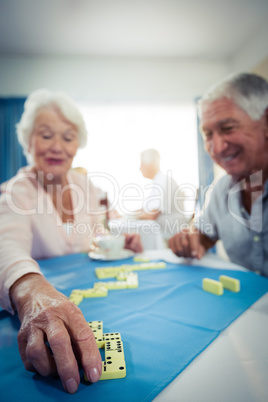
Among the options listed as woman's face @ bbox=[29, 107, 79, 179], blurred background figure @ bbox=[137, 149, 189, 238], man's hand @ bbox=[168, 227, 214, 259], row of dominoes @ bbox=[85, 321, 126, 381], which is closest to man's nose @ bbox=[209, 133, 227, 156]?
man's hand @ bbox=[168, 227, 214, 259]

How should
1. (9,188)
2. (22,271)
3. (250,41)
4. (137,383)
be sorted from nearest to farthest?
(137,383), (22,271), (9,188), (250,41)

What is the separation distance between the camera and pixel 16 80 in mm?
3732

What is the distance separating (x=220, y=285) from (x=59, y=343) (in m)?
0.46

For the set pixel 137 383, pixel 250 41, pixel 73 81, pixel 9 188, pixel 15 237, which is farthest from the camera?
pixel 73 81

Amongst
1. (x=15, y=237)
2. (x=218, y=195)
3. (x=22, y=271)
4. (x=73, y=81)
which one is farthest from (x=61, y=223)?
(x=73, y=81)

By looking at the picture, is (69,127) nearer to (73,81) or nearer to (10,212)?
(10,212)

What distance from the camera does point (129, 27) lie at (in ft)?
10.1

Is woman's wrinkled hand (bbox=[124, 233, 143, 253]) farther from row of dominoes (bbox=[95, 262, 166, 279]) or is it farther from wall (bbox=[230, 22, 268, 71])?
wall (bbox=[230, 22, 268, 71])

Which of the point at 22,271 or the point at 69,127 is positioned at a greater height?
the point at 69,127

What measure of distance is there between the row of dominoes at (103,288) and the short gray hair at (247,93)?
915 mm

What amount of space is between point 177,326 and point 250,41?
13.6 ft

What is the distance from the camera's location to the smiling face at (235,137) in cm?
120

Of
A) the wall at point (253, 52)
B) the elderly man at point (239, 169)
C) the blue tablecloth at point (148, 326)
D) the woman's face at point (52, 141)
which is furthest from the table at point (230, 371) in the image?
the wall at point (253, 52)

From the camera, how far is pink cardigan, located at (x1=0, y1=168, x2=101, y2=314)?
92 centimetres
